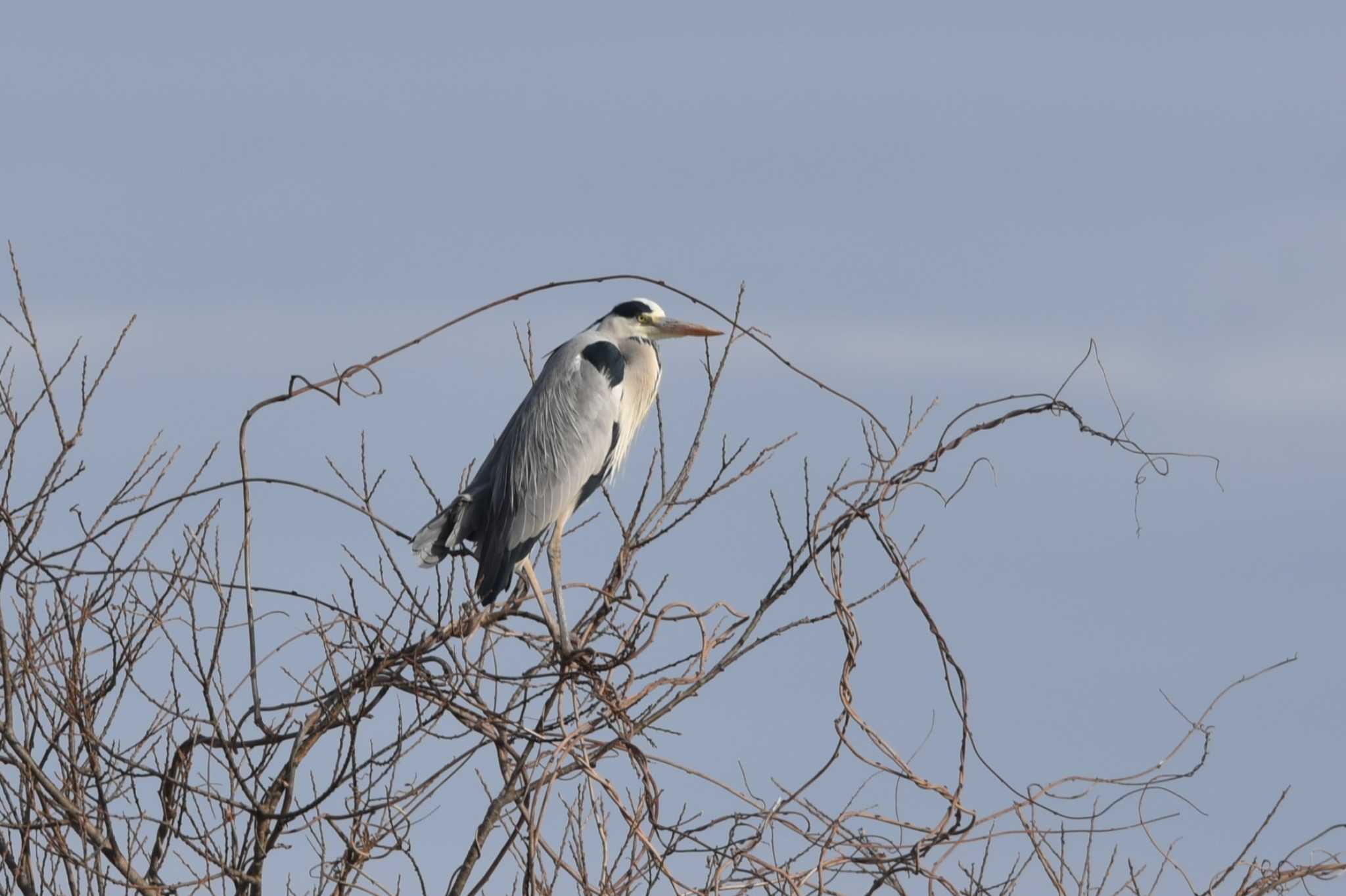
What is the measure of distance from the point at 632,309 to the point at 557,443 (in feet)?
2.74

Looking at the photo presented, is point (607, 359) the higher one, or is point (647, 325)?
point (647, 325)

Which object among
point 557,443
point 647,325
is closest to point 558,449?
point 557,443

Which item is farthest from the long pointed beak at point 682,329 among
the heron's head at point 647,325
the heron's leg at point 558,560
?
the heron's leg at point 558,560

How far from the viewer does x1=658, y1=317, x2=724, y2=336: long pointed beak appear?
7.42 metres

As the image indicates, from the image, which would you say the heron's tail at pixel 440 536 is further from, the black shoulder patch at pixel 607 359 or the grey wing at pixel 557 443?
the black shoulder patch at pixel 607 359

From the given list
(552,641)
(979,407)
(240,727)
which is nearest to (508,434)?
(552,641)

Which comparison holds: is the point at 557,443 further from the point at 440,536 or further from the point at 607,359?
the point at 440,536

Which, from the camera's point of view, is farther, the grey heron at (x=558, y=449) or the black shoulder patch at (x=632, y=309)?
the black shoulder patch at (x=632, y=309)

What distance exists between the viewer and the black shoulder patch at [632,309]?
741cm

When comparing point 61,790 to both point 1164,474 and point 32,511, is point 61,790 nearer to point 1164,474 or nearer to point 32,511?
point 32,511

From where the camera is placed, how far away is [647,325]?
24.3 ft

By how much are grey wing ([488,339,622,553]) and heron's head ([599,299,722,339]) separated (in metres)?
0.24

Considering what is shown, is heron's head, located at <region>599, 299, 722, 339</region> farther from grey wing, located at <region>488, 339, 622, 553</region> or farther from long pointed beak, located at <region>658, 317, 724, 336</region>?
grey wing, located at <region>488, 339, 622, 553</region>

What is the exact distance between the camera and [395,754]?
479 centimetres
